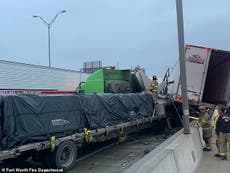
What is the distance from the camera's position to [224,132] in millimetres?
11562

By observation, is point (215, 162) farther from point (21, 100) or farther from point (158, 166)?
point (21, 100)

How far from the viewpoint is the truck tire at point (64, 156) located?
8.88m

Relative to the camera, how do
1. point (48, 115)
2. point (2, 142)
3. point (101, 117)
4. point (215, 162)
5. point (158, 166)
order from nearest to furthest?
point (158, 166) → point (2, 142) → point (48, 115) → point (215, 162) → point (101, 117)

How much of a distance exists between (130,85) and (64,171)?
967cm

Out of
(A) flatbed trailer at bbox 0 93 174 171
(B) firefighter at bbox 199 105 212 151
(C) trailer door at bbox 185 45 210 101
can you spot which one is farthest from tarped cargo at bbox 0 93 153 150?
(C) trailer door at bbox 185 45 210 101

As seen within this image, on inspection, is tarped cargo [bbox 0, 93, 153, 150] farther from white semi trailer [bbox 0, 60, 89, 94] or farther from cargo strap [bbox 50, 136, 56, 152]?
white semi trailer [bbox 0, 60, 89, 94]

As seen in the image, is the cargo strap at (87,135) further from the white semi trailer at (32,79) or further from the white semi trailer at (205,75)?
the white semi trailer at (32,79)

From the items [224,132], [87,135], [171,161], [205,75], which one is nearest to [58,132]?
[87,135]

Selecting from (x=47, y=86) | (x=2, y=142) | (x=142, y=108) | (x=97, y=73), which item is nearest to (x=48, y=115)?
(x=2, y=142)

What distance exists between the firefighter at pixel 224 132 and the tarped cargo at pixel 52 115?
10.2 feet

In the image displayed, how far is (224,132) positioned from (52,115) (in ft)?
17.5

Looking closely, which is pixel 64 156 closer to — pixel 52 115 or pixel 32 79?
pixel 52 115

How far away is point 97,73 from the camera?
1784 cm

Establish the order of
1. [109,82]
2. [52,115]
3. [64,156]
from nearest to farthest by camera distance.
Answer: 1. [52,115]
2. [64,156]
3. [109,82]
